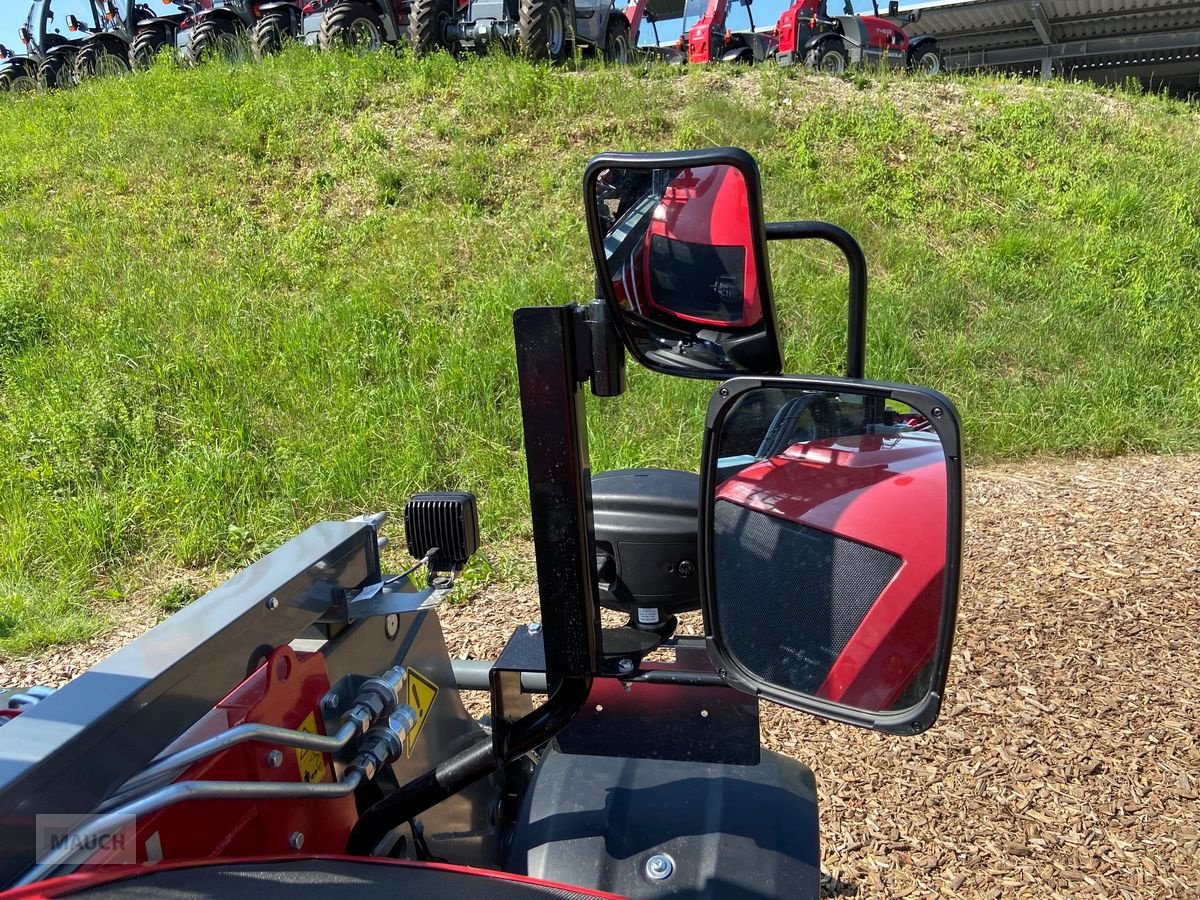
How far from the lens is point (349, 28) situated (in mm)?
12117

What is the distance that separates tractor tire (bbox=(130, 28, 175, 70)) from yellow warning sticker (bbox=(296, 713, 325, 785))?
1647 cm

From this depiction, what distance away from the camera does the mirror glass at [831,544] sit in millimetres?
1113

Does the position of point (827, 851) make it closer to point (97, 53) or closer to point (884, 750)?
point (884, 750)

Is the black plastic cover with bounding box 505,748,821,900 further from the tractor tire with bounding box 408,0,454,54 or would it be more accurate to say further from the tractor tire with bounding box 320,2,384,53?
the tractor tire with bounding box 320,2,384,53

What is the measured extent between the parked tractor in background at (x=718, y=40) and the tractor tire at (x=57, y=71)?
1030cm

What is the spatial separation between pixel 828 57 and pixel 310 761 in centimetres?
1729

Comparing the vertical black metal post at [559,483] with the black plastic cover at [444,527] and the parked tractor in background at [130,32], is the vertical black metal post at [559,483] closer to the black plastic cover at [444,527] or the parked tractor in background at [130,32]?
the black plastic cover at [444,527]

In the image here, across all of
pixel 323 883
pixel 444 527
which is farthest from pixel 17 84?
pixel 323 883

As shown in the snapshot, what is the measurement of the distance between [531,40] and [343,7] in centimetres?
279

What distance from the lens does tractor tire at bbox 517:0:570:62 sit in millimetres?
11031

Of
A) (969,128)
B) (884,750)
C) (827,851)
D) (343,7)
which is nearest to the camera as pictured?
(827,851)

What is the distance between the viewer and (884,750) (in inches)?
124

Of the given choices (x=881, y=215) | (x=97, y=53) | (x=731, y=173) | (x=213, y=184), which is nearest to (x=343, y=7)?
(x=213, y=184)

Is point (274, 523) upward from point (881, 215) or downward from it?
downward
